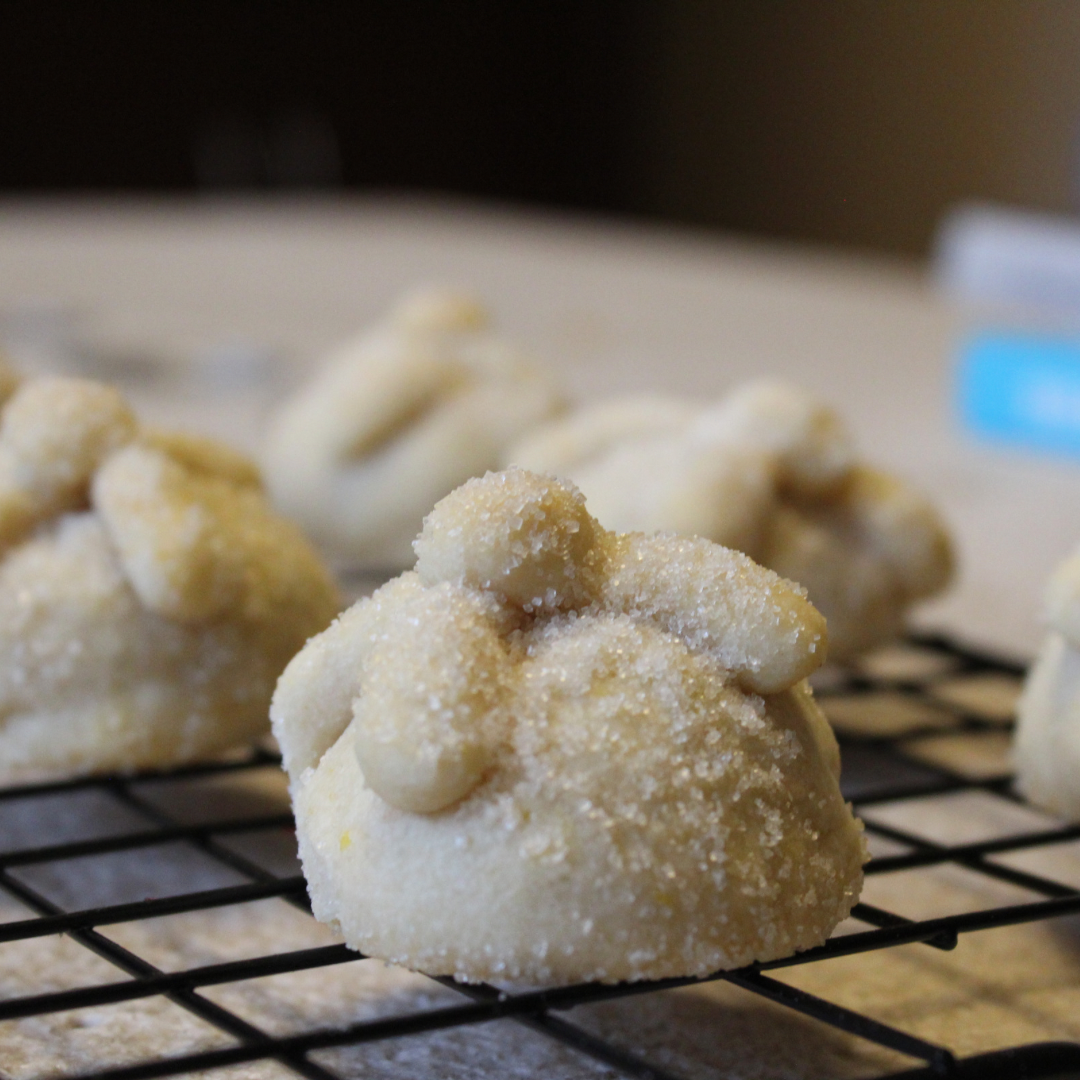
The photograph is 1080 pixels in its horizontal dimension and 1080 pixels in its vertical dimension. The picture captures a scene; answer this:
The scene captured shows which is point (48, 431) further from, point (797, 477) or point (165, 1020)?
point (797, 477)

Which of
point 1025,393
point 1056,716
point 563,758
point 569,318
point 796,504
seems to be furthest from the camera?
point 569,318

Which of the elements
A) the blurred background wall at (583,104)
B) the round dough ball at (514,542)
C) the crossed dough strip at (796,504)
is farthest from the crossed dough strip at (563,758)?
the blurred background wall at (583,104)

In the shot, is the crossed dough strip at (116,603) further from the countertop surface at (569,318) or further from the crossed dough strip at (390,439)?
the countertop surface at (569,318)

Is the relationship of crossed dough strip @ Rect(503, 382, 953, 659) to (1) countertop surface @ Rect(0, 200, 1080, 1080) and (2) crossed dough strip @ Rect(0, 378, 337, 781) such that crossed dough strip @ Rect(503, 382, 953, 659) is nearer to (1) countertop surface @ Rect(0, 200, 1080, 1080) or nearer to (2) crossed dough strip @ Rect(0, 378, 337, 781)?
(1) countertop surface @ Rect(0, 200, 1080, 1080)

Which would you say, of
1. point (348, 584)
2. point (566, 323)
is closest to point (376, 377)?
point (348, 584)

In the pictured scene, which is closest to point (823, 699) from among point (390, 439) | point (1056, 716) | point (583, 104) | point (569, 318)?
point (1056, 716)

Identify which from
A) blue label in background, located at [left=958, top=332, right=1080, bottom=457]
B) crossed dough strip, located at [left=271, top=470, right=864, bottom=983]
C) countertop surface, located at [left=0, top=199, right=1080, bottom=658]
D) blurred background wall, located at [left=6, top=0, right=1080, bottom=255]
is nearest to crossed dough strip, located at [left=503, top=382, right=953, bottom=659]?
countertop surface, located at [left=0, top=199, right=1080, bottom=658]

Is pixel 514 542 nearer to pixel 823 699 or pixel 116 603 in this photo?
pixel 116 603
